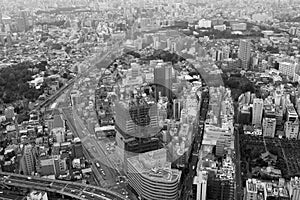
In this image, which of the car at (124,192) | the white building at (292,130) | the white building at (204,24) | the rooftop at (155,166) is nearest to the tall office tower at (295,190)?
the rooftop at (155,166)

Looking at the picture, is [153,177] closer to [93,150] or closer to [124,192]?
[124,192]

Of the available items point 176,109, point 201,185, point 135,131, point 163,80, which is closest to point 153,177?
point 201,185

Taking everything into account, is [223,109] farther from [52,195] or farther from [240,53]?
[240,53]

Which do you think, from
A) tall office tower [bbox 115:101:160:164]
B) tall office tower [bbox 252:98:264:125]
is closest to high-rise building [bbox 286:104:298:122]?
tall office tower [bbox 252:98:264:125]

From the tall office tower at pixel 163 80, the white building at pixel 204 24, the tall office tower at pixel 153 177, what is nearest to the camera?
the tall office tower at pixel 153 177

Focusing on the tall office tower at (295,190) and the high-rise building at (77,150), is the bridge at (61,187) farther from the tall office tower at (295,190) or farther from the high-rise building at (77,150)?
the tall office tower at (295,190)

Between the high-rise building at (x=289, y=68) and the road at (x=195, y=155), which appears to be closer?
the road at (x=195, y=155)
